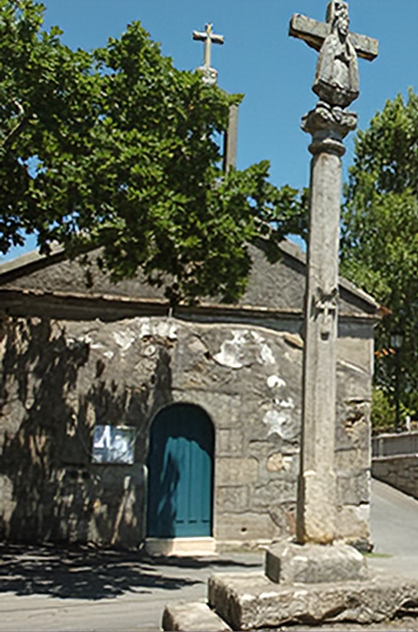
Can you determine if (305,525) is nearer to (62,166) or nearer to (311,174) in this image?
(311,174)

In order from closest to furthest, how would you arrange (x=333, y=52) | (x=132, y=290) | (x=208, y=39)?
(x=333, y=52) < (x=132, y=290) < (x=208, y=39)

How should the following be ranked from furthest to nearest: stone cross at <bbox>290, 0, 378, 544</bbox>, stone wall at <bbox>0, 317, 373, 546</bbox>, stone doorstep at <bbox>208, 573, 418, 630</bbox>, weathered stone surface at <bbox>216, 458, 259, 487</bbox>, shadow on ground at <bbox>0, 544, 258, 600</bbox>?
1. weathered stone surface at <bbox>216, 458, 259, 487</bbox>
2. stone wall at <bbox>0, 317, 373, 546</bbox>
3. shadow on ground at <bbox>0, 544, 258, 600</bbox>
4. stone cross at <bbox>290, 0, 378, 544</bbox>
5. stone doorstep at <bbox>208, 573, 418, 630</bbox>

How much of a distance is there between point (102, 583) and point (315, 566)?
335 centimetres

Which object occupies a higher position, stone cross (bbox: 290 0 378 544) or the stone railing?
stone cross (bbox: 290 0 378 544)

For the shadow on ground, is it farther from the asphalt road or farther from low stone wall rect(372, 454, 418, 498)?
low stone wall rect(372, 454, 418, 498)

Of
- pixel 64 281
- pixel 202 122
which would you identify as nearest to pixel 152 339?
pixel 64 281

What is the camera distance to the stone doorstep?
4492mm

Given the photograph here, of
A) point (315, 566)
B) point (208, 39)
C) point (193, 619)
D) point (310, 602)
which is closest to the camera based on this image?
point (310, 602)

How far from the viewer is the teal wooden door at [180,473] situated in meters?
10.7

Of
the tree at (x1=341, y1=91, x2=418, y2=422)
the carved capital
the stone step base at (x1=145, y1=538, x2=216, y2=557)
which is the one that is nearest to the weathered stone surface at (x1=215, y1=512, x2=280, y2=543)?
the stone step base at (x1=145, y1=538, x2=216, y2=557)

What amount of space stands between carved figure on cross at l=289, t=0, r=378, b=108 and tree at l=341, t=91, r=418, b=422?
60.4ft

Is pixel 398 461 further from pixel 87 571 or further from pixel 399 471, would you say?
pixel 87 571

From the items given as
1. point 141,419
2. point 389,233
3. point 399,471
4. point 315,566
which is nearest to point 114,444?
point 141,419

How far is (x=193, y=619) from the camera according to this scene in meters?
4.72
